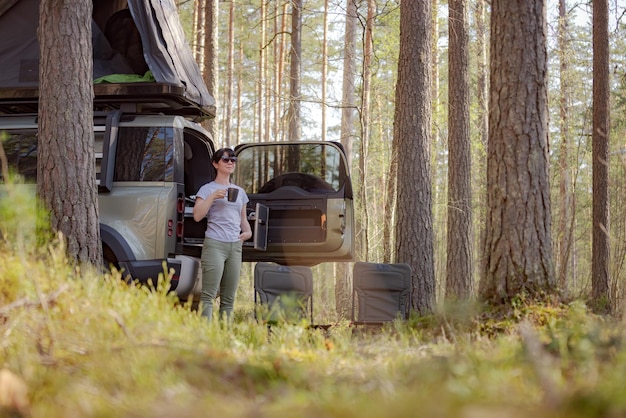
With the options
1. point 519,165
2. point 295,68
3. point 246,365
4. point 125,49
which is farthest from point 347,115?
point 246,365

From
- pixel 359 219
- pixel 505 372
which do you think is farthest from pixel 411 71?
pixel 359 219

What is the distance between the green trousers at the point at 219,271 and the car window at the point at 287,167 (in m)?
2.03

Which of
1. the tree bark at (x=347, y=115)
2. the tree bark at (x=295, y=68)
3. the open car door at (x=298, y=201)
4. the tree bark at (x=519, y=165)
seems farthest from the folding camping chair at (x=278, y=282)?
the tree bark at (x=295, y=68)

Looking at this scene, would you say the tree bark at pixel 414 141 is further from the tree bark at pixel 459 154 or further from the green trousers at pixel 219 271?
the tree bark at pixel 459 154

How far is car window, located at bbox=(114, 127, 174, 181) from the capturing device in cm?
705

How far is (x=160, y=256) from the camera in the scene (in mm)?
6836

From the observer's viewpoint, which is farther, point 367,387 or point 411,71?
point 411,71

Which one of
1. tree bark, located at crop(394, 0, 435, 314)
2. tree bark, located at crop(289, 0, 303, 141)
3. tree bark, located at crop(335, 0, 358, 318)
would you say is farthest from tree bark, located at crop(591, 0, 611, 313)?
tree bark, located at crop(289, 0, 303, 141)

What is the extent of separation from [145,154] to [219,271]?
1.44m

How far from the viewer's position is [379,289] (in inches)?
310

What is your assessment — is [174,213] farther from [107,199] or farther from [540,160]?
[540,160]

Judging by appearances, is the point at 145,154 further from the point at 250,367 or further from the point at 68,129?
the point at 250,367

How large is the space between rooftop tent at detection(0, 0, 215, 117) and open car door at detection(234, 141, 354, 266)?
0.94m

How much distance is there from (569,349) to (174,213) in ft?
14.3
